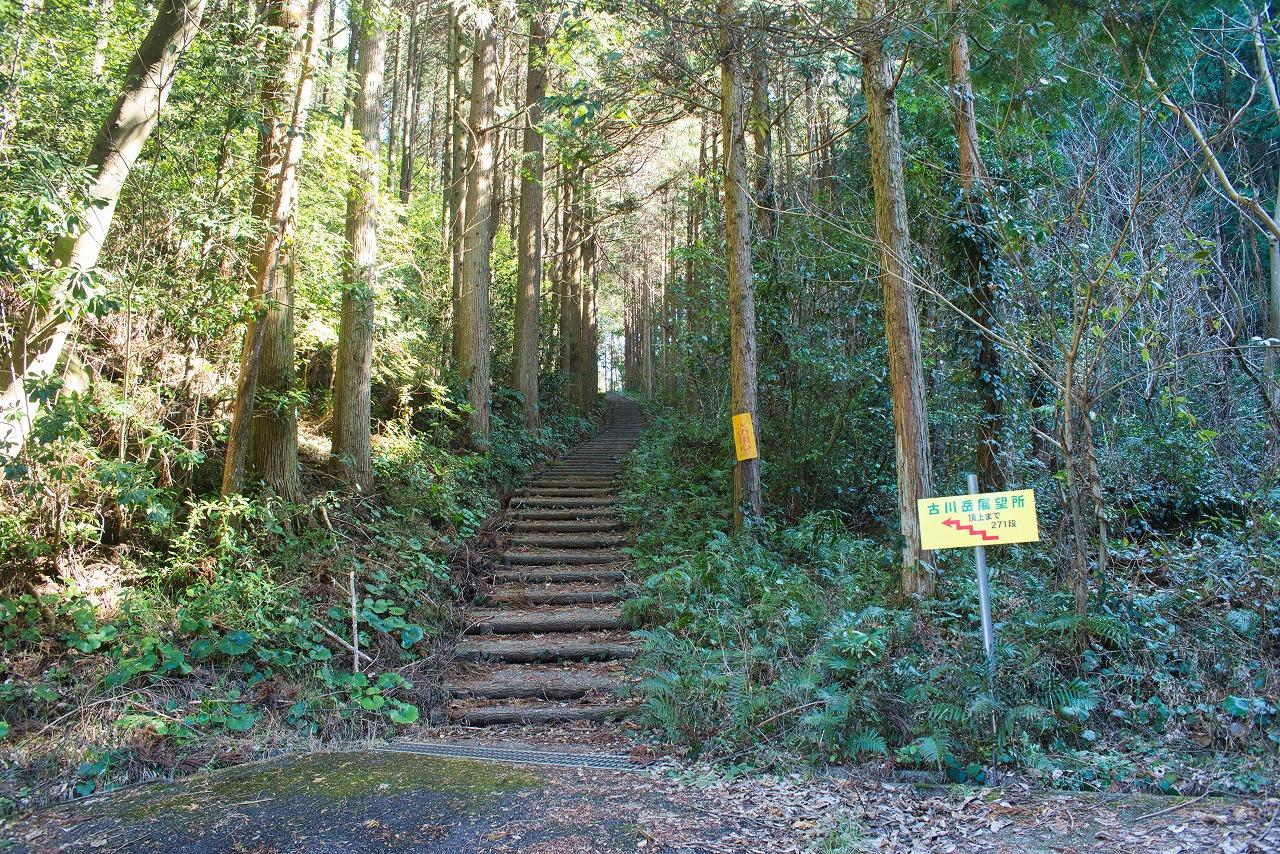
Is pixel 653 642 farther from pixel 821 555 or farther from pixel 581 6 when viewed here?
pixel 581 6

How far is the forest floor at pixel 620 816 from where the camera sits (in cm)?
361

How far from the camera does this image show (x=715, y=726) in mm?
4906

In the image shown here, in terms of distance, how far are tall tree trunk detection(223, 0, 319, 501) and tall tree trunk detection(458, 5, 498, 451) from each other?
446 cm

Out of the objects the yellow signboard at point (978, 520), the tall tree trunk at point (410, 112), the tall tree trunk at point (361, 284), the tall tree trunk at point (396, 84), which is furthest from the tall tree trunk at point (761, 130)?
the tall tree trunk at point (396, 84)

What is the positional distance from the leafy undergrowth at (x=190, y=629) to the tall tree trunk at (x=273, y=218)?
0.57 meters

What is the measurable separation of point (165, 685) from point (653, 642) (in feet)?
12.1

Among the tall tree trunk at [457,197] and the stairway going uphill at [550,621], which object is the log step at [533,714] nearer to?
the stairway going uphill at [550,621]

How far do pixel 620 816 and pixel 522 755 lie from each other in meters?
1.28

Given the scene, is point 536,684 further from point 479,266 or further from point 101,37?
point 479,266

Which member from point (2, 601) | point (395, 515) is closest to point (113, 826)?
point (2, 601)

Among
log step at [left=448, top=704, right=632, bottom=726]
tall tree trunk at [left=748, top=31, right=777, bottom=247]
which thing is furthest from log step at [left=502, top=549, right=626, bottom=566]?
tall tree trunk at [left=748, top=31, right=777, bottom=247]

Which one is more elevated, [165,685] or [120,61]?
[120,61]

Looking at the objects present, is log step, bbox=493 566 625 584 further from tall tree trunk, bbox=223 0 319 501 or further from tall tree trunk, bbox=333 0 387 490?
tall tree trunk, bbox=223 0 319 501

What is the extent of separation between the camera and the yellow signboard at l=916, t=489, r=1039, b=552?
14.6 ft
